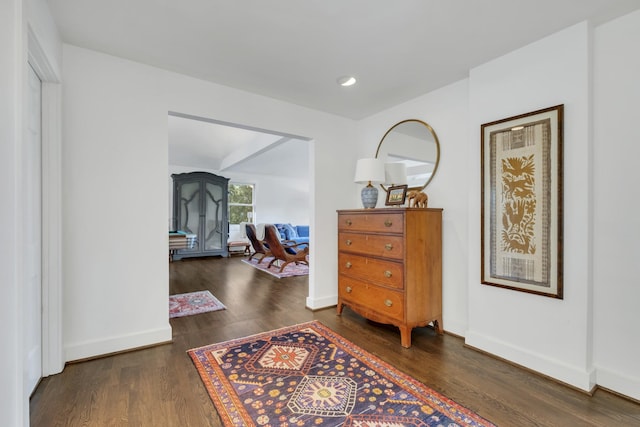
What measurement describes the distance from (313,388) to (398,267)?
114cm

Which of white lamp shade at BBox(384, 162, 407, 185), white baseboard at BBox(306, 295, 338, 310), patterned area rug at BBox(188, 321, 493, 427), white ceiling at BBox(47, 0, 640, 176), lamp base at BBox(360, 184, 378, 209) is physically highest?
white ceiling at BBox(47, 0, 640, 176)

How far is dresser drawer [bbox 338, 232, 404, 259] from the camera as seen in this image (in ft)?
8.10

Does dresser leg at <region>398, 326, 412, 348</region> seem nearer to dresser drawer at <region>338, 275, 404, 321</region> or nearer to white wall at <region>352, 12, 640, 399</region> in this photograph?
dresser drawer at <region>338, 275, 404, 321</region>

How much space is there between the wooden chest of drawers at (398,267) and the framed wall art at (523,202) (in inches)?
17.1

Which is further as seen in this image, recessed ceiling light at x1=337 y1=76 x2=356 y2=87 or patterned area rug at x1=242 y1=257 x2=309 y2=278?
patterned area rug at x1=242 y1=257 x2=309 y2=278

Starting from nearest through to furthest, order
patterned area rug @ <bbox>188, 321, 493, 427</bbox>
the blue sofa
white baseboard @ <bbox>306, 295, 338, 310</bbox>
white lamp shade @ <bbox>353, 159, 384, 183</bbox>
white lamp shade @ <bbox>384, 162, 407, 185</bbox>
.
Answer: patterned area rug @ <bbox>188, 321, 493, 427</bbox> → white lamp shade @ <bbox>353, 159, 384, 183</bbox> → white lamp shade @ <bbox>384, 162, 407, 185</bbox> → white baseboard @ <bbox>306, 295, 338, 310</bbox> → the blue sofa

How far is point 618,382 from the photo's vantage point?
1773mm

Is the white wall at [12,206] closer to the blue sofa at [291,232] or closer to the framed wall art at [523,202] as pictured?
the framed wall art at [523,202]

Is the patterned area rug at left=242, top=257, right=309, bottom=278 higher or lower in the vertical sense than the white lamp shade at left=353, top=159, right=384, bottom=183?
lower

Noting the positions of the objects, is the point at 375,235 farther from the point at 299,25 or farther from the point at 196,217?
the point at 196,217

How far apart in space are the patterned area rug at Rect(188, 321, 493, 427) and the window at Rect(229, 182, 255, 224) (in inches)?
238

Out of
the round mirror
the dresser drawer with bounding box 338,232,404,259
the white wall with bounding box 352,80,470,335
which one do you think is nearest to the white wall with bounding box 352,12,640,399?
the white wall with bounding box 352,80,470,335

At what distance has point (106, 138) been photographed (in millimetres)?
2238

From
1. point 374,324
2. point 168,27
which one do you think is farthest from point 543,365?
point 168,27
